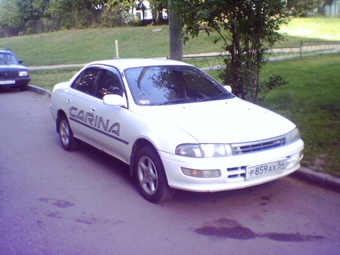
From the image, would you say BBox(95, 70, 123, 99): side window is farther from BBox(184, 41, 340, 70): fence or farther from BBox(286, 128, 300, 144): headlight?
BBox(184, 41, 340, 70): fence

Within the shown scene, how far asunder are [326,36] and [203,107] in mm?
30165

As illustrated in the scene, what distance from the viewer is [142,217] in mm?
4852

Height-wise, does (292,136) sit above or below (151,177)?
above

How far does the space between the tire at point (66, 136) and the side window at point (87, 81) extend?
2.18 feet

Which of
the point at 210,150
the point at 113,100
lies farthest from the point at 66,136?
the point at 210,150

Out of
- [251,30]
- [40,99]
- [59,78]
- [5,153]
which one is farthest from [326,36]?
[5,153]

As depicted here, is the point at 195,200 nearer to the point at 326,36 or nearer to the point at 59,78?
the point at 59,78

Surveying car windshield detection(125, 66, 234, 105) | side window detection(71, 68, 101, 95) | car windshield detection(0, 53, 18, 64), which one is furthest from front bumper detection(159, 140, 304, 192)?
car windshield detection(0, 53, 18, 64)

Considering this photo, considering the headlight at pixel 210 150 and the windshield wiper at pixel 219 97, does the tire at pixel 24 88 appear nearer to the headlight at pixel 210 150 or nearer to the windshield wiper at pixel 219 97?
the windshield wiper at pixel 219 97

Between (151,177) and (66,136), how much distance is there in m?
2.86

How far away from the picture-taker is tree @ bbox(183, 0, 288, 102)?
25.5 ft

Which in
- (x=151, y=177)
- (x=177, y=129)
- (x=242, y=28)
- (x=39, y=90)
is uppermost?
(x=242, y=28)

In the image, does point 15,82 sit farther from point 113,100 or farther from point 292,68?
point 113,100

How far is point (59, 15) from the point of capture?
1890 inches
